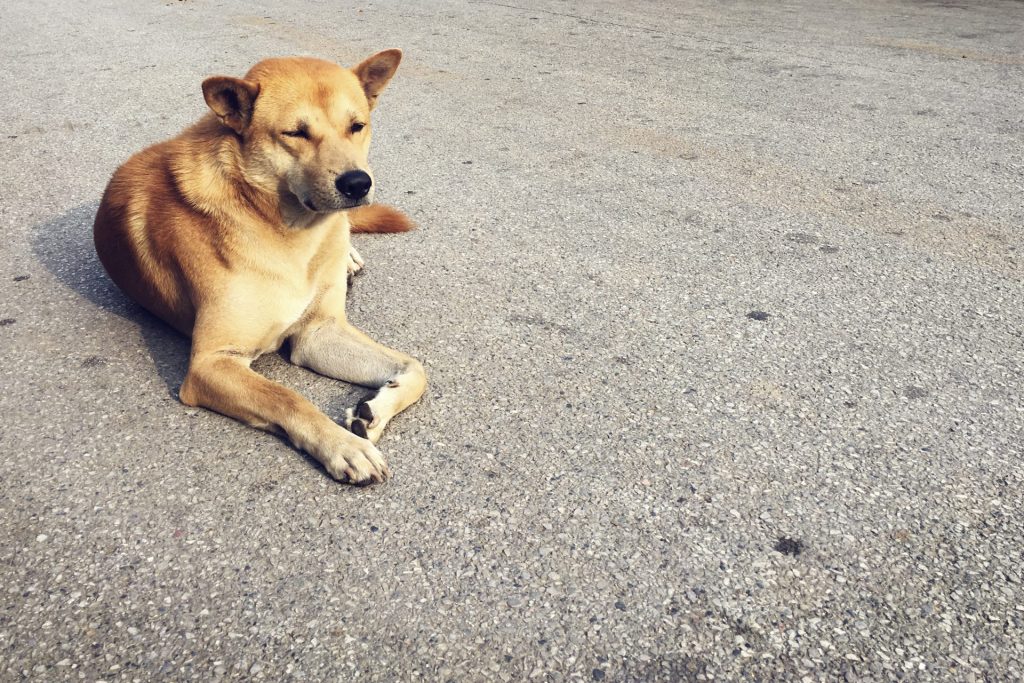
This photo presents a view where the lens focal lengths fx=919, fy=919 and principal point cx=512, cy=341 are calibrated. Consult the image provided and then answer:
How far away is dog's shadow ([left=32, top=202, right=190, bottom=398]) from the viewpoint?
3.47 meters

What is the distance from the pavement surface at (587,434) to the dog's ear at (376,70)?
904 mm

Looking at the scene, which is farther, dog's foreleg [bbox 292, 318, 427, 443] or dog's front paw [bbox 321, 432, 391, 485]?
dog's foreleg [bbox 292, 318, 427, 443]

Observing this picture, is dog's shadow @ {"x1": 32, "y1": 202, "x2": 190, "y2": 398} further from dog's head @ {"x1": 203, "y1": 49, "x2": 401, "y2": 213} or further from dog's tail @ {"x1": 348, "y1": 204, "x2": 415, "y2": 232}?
dog's tail @ {"x1": 348, "y1": 204, "x2": 415, "y2": 232}

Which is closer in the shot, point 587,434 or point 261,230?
point 587,434

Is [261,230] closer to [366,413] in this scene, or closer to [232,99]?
[232,99]

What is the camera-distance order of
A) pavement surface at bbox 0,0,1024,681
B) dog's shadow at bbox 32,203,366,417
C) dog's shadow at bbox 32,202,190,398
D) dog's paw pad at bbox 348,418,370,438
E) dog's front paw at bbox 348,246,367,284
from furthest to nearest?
dog's front paw at bbox 348,246,367,284, dog's shadow at bbox 32,202,190,398, dog's shadow at bbox 32,203,366,417, dog's paw pad at bbox 348,418,370,438, pavement surface at bbox 0,0,1024,681

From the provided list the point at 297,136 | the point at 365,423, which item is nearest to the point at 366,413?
the point at 365,423

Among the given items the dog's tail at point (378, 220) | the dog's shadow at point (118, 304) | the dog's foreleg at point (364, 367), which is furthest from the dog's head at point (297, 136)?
the dog's tail at point (378, 220)

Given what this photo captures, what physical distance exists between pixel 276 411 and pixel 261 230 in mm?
749

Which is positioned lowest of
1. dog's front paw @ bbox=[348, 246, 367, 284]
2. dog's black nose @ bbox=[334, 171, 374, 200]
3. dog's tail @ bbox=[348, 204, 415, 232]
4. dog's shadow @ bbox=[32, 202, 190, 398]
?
dog's shadow @ bbox=[32, 202, 190, 398]

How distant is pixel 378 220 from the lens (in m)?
4.54

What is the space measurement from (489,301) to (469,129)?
275cm

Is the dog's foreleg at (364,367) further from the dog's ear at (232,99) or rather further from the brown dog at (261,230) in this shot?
the dog's ear at (232,99)

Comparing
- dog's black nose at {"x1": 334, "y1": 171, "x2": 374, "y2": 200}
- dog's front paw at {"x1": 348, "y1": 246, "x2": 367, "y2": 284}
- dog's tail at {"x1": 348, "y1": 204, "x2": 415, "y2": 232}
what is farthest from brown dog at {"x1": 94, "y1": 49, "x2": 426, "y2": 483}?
dog's tail at {"x1": 348, "y1": 204, "x2": 415, "y2": 232}
